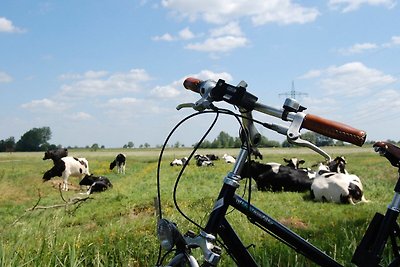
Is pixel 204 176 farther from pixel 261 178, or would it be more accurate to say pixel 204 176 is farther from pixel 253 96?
pixel 253 96

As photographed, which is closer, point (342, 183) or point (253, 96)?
point (253, 96)

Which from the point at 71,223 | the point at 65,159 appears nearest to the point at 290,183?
the point at 71,223

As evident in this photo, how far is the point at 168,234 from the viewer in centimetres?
252

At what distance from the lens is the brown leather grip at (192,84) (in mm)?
2729

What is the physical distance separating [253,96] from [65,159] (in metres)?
23.6

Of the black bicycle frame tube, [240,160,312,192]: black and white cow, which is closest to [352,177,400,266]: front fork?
the black bicycle frame tube

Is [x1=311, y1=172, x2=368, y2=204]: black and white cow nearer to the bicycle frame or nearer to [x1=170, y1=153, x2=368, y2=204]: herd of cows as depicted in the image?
[x1=170, y1=153, x2=368, y2=204]: herd of cows

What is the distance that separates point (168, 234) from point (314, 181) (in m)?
12.2

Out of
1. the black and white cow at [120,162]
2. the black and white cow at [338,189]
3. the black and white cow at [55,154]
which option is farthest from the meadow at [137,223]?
the black and white cow at [120,162]

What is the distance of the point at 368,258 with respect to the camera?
2961mm

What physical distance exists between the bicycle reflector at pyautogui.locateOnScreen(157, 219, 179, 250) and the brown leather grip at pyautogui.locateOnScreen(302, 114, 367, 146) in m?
0.85

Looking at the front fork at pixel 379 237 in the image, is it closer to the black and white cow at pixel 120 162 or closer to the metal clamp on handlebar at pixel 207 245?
the metal clamp on handlebar at pixel 207 245

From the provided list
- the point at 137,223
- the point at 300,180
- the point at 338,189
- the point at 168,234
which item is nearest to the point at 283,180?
the point at 300,180

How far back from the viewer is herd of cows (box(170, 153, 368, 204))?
1329 cm
